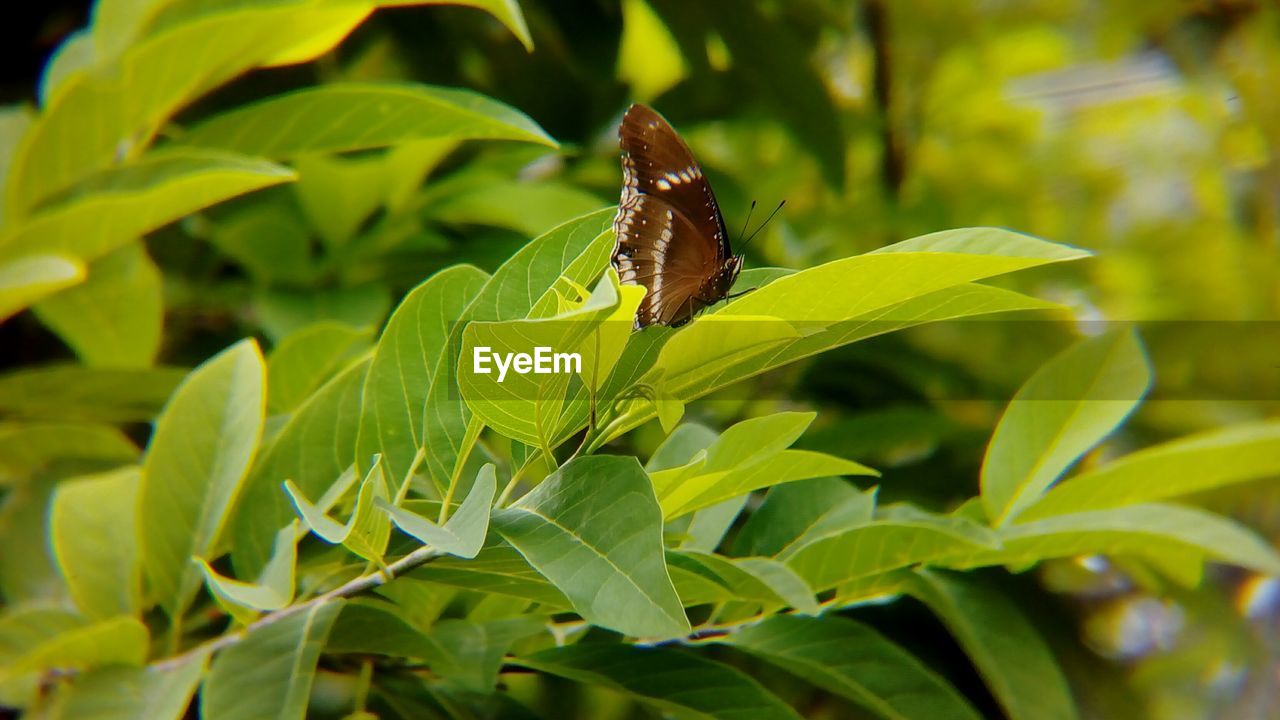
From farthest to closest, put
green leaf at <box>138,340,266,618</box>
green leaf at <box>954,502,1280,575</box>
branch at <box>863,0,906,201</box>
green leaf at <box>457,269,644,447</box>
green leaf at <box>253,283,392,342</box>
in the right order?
branch at <box>863,0,906,201</box>
green leaf at <box>253,283,392,342</box>
green leaf at <box>138,340,266,618</box>
green leaf at <box>954,502,1280,575</box>
green leaf at <box>457,269,644,447</box>

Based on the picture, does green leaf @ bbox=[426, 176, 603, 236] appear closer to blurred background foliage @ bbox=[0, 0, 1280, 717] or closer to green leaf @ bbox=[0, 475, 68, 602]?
blurred background foliage @ bbox=[0, 0, 1280, 717]

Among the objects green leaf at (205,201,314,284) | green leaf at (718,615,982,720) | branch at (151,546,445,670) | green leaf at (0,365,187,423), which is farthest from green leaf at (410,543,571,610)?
green leaf at (205,201,314,284)

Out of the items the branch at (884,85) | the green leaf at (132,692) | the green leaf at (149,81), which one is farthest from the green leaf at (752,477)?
the branch at (884,85)

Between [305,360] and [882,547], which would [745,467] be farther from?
[305,360]

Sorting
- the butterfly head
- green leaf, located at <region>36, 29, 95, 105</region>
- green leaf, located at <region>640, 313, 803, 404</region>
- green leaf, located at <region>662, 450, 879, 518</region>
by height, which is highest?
green leaf, located at <region>36, 29, 95, 105</region>

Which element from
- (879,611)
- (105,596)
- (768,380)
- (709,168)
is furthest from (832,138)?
(105,596)

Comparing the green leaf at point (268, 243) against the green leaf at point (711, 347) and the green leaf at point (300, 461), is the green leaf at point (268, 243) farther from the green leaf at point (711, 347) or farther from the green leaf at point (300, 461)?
the green leaf at point (711, 347)

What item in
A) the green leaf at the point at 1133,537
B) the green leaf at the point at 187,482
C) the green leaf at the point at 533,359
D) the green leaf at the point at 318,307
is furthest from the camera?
the green leaf at the point at 318,307

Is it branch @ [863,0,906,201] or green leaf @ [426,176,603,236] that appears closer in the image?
green leaf @ [426,176,603,236]
